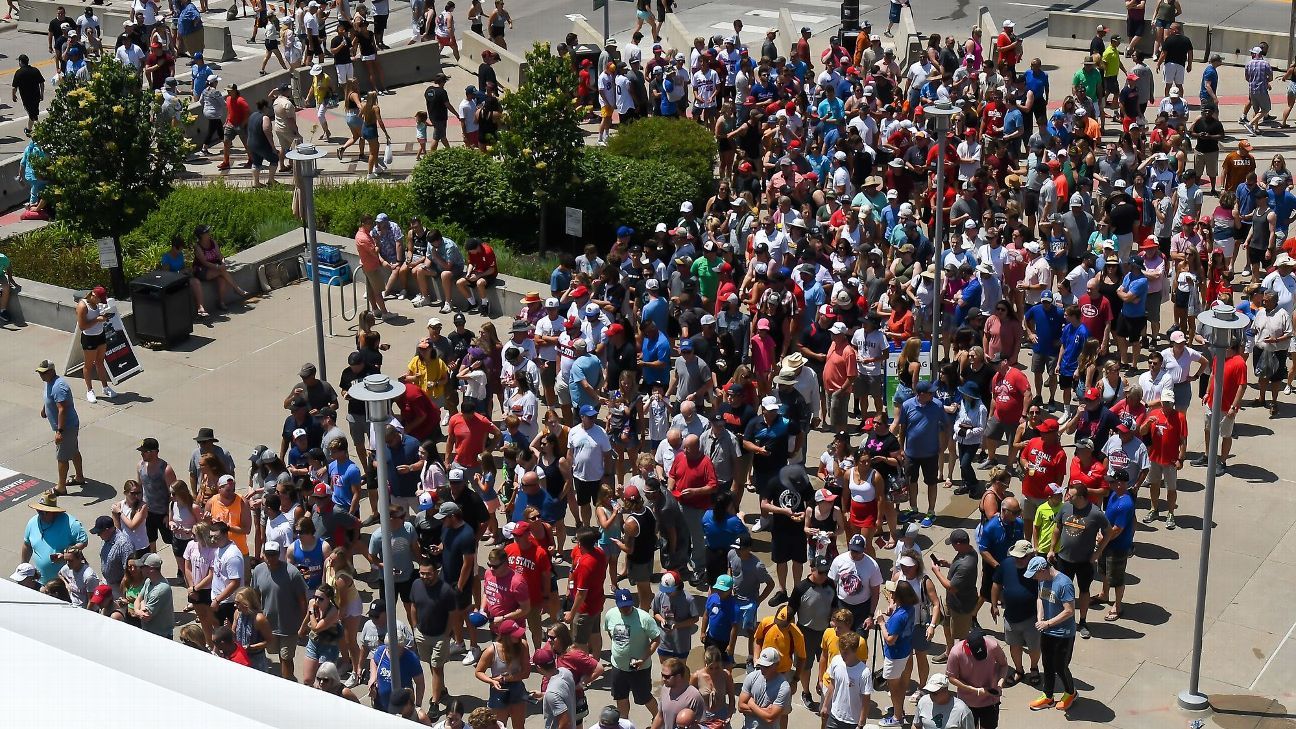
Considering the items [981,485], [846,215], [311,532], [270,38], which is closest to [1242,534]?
[981,485]

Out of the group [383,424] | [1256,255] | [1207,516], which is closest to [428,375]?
[383,424]

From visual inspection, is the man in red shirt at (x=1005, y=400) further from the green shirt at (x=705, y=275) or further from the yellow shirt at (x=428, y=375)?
the yellow shirt at (x=428, y=375)

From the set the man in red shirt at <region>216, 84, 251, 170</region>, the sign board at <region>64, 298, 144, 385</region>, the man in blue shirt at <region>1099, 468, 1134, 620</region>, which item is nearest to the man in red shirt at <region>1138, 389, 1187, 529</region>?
the man in blue shirt at <region>1099, 468, 1134, 620</region>

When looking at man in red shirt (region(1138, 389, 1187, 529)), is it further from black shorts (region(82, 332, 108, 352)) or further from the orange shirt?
black shorts (region(82, 332, 108, 352))

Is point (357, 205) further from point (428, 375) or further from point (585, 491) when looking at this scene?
point (585, 491)

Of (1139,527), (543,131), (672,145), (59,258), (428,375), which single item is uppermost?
(543,131)

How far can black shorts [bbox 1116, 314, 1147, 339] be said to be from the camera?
64.3 feet

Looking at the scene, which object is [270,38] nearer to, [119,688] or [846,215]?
[846,215]

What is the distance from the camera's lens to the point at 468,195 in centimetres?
2553

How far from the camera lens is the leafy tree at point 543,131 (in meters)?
24.2

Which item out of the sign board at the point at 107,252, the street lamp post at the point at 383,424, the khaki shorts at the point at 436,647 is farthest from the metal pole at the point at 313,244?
the street lamp post at the point at 383,424

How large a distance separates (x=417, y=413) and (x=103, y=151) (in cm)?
764

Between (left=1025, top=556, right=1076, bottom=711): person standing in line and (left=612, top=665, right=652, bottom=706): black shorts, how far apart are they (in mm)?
3085

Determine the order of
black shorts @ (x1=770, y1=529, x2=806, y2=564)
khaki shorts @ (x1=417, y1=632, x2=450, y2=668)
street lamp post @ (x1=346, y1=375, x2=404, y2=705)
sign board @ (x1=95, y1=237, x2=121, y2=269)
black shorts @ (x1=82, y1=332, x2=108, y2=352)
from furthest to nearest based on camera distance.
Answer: sign board @ (x1=95, y1=237, x2=121, y2=269)
black shorts @ (x1=82, y1=332, x2=108, y2=352)
black shorts @ (x1=770, y1=529, x2=806, y2=564)
khaki shorts @ (x1=417, y1=632, x2=450, y2=668)
street lamp post @ (x1=346, y1=375, x2=404, y2=705)
